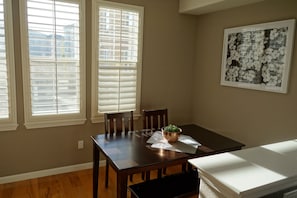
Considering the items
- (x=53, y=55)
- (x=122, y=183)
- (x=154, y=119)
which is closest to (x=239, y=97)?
(x=154, y=119)

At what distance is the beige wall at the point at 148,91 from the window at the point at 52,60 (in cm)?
9

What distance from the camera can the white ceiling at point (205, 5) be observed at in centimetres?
290

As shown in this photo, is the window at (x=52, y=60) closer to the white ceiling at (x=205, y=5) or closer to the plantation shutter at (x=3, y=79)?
the plantation shutter at (x=3, y=79)

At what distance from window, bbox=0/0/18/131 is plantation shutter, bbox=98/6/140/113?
40.4 inches

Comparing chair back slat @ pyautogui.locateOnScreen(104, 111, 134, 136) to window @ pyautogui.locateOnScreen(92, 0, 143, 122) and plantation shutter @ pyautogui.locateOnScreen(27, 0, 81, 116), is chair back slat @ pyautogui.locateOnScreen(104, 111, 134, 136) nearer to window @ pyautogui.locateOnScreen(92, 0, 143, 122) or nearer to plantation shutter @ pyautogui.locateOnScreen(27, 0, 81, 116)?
window @ pyautogui.locateOnScreen(92, 0, 143, 122)

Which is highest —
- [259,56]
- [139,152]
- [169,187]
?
[259,56]

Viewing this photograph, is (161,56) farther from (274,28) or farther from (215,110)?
(274,28)

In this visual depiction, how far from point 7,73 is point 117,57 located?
53.1 inches

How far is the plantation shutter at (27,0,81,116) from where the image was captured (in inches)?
109

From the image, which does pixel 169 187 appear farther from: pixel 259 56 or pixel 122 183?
pixel 259 56

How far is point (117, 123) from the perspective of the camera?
2.79 m

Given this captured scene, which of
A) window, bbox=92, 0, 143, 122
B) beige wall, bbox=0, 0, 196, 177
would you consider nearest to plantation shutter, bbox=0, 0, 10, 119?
beige wall, bbox=0, 0, 196, 177

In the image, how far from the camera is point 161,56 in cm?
367

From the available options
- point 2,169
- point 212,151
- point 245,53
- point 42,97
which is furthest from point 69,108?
point 245,53
